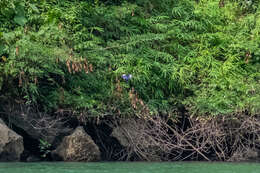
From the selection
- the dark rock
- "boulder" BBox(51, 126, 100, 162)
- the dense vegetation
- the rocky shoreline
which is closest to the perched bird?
the dense vegetation

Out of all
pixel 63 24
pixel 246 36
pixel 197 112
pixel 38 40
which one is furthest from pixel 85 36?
pixel 246 36

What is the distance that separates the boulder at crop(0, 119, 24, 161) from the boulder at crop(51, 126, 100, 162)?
0.57m

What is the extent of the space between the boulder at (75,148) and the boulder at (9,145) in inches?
22.3

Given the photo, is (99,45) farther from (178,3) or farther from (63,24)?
(178,3)

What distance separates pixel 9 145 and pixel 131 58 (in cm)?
229

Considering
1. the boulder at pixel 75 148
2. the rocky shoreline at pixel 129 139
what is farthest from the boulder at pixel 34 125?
the boulder at pixel 75 148

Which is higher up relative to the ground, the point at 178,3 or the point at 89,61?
the point at 178,3

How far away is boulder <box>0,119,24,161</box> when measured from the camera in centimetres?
649

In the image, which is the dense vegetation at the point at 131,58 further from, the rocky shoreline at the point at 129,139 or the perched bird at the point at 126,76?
the rocky shoreline at the point at 129,139

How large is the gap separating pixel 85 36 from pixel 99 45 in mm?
417

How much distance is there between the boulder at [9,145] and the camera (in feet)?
21.3

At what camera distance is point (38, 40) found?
23.5 feet

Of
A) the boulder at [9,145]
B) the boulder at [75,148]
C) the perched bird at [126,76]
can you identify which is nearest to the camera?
the boulder at [9,145]

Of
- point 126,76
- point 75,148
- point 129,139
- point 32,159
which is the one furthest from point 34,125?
point 126,76
